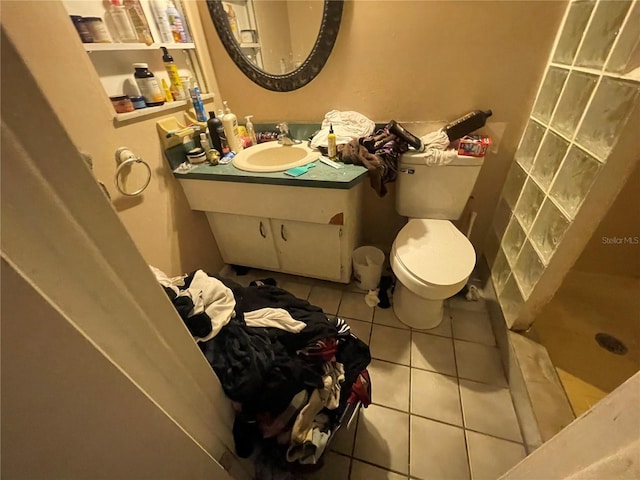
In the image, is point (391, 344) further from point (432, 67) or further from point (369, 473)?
point (432, 67)

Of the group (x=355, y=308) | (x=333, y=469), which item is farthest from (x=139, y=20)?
(x=333, y=469)

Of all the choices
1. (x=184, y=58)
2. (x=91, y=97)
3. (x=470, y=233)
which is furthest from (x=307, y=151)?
(x=470, y=233)

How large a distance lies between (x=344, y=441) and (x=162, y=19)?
193 centimetres

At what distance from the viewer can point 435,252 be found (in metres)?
1.20

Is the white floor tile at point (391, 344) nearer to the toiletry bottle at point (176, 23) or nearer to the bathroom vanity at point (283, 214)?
the bathroom vanity at point (283, 214)

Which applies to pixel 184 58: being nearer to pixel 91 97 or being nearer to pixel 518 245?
pixel 91 97

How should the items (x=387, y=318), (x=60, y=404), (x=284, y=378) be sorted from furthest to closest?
(x=387, y=318), (x=284, y=378), (x=60, y=404)

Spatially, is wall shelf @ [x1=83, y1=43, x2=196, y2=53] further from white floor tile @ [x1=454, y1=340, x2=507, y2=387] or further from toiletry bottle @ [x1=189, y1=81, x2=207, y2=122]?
white floor tile @ [x1=454, y1=340, x2=507, y2=387]

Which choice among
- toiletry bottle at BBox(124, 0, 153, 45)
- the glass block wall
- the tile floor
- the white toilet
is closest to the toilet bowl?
the white toilet

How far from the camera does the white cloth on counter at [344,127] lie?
1342 mm

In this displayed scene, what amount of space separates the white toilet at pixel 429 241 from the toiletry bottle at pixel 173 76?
3.69 ft

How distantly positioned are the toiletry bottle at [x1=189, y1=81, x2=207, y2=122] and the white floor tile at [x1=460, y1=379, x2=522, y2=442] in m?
1.78

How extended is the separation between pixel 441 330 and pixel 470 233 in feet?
2.13

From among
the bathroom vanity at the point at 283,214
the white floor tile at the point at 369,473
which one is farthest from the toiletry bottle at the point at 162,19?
the white floor tile at the point at 369,473
